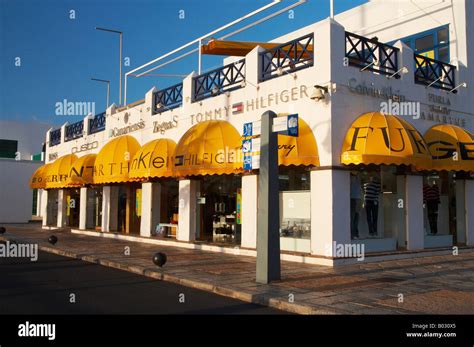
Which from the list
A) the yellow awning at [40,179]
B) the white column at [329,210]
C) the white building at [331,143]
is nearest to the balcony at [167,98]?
the white building at [331,143]

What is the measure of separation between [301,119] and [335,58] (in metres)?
1.97

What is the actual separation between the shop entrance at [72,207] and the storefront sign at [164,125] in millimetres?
11122

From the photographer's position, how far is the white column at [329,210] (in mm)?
12703

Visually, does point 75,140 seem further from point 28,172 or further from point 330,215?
point 330,215

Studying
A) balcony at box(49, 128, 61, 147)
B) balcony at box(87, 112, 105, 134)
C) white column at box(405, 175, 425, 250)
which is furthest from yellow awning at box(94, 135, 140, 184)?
white column at box(405, 175, 425, 250)

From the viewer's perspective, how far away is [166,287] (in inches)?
393

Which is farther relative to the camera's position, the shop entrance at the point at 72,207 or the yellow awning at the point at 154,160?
the shop entrance at the point at 72,207

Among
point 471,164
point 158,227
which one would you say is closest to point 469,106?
point 471,164

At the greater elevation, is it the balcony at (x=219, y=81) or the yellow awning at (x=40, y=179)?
the balcony at (x=219, y=81)

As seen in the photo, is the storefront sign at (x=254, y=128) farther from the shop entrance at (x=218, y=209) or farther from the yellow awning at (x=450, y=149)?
the yellow awning at (x=450, y=149)

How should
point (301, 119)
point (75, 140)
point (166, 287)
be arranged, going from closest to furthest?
point (166, 287)
point (301, 119)
point (75, 140)

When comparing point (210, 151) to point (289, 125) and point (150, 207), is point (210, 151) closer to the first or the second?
point (289, 125)

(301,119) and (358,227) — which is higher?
(301,119)

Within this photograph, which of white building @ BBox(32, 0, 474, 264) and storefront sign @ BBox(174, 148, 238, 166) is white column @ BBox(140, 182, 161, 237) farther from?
storefront sign @ BBox(174, 148, 238, 166)
